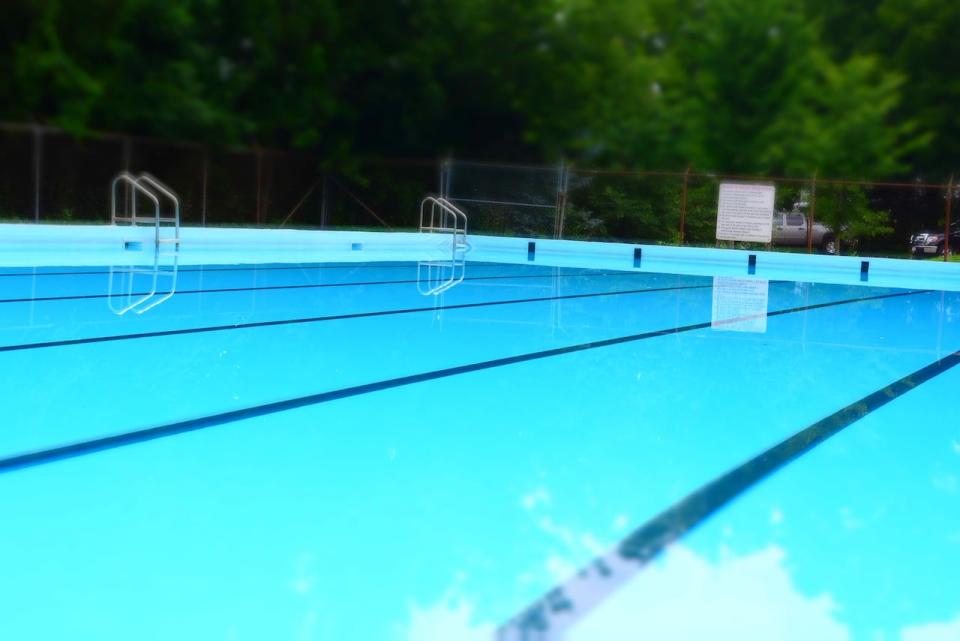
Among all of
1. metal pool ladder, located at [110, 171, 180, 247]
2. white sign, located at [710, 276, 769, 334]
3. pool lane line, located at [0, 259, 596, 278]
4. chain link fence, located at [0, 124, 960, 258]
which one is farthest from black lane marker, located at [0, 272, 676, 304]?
chain link fence, located at [0, 124, 960, 258]

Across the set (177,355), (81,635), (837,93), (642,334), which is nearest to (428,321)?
(642,334)

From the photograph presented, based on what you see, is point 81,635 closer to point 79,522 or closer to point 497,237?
point 79,522

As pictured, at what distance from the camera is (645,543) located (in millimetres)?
2373

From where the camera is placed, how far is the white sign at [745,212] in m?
16.5

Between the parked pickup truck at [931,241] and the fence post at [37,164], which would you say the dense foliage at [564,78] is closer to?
the fence post at [37,164]

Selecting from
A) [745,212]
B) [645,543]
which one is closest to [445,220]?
[745,212]

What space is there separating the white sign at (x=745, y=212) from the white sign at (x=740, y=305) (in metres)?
4.60

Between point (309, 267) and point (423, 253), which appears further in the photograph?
point (423, 253)

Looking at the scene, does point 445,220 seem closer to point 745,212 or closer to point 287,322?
point 745,212

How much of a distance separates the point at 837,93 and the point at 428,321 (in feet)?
77.5

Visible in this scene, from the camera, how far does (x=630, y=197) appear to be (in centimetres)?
1931

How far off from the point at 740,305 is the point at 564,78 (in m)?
20.0

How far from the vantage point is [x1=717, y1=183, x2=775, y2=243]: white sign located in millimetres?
16547

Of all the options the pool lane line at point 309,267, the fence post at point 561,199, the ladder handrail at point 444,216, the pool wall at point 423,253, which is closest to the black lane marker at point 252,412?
the pool lane line at point 309,267
